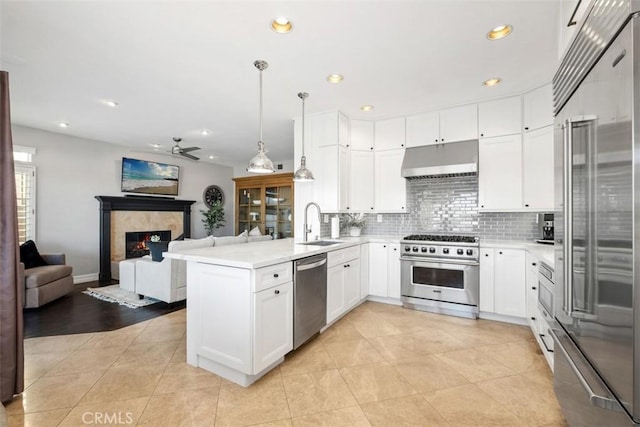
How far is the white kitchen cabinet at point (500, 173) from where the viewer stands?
3.44m

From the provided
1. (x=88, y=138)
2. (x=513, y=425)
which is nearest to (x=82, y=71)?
(x=88, y=138)

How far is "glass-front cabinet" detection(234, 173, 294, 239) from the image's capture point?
7.37m

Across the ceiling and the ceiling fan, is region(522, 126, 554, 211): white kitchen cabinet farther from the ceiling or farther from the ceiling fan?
the ceiling fan

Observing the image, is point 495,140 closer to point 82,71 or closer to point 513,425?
point 513,425

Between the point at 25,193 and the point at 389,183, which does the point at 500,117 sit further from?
the point at 25,193

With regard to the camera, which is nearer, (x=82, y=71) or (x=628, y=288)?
(x=628, y=288)

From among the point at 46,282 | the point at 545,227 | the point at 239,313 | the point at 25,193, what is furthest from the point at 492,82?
the point at 25,193

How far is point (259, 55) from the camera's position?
2.56m

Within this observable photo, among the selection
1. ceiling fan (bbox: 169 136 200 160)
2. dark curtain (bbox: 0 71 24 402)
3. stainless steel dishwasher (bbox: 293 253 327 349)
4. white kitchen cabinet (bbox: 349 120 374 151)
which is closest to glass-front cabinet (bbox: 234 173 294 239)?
ceiling fan (bbox: 169 136 200 160)

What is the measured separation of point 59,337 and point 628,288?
170 inches

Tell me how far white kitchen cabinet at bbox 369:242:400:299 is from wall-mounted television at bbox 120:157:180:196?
5206 millimetres

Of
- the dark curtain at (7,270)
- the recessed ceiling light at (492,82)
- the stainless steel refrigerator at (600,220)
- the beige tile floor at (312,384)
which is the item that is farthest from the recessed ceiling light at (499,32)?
the dark curtain at (7,270)

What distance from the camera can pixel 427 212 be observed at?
4262mm

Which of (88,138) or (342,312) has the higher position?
(88,138)
